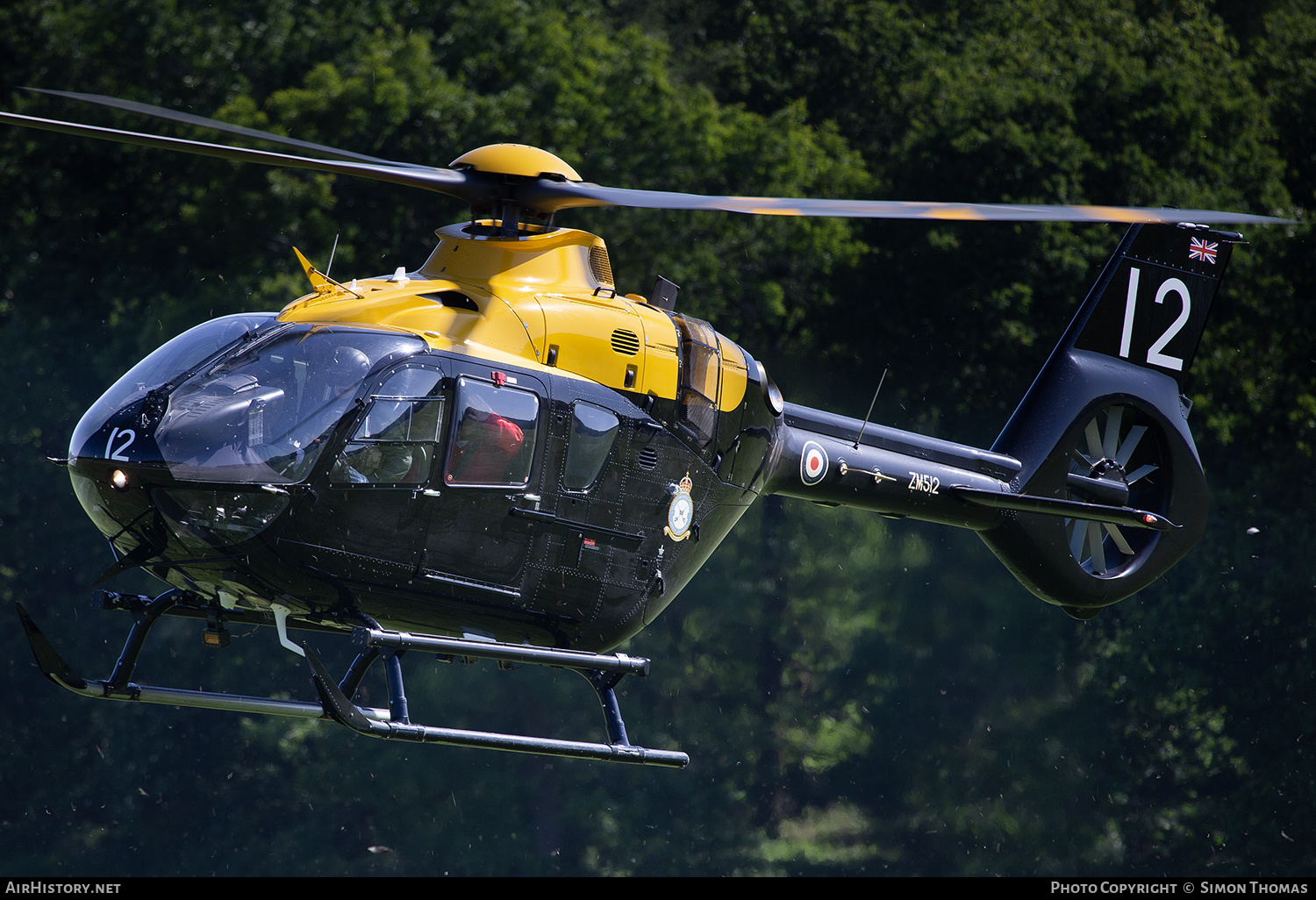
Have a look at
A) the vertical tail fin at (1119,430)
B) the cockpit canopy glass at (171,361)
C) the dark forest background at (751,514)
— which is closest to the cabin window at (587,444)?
the cockpit canopy glass at (171,361)

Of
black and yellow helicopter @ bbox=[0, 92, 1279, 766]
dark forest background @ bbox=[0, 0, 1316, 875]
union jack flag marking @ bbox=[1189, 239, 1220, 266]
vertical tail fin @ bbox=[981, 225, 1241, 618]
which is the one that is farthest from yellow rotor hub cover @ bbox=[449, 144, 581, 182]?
dark forest background @ bbox=[0, 0, 1316, 875]

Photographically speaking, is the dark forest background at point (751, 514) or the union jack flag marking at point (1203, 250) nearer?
the union jack flag marking at point (1203, 250)

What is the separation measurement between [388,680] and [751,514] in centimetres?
1453

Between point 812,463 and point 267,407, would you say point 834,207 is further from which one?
point 267,407

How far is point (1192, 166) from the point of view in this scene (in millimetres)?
19812

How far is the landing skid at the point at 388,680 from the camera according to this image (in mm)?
6562

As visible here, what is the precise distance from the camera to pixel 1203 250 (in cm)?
1023

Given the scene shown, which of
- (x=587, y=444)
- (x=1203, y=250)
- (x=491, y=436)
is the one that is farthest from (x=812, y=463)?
(x=1203, y=250)

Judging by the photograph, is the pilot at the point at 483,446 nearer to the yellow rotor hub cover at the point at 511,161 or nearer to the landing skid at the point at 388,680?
the landing skid at the point at 388,680

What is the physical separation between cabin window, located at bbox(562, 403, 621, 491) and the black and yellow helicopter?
0.5 inches

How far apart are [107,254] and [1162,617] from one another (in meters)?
15.8

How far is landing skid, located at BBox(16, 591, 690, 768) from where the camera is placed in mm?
6562

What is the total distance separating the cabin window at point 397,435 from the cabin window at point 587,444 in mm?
787

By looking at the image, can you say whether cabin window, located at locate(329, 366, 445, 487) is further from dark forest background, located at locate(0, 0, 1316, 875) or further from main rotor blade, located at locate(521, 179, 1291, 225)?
dark forest background, located at locate(0, 0, 1316, 875)
